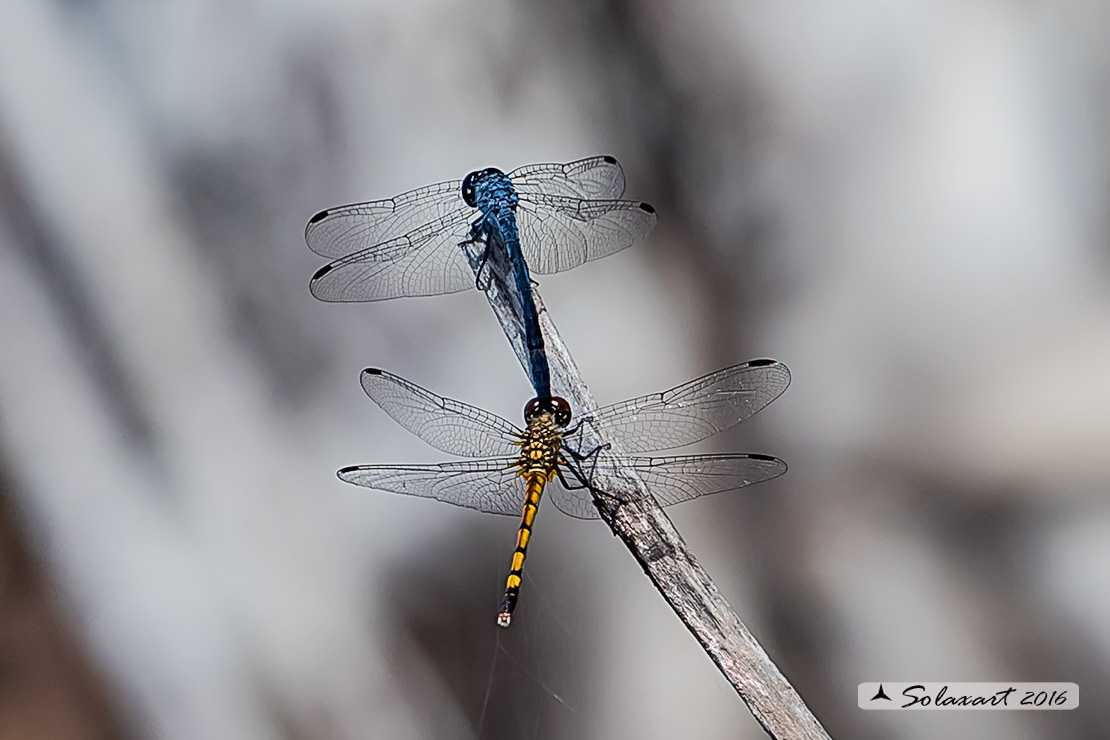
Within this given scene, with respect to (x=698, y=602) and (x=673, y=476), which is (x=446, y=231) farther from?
(x=698, y=602)

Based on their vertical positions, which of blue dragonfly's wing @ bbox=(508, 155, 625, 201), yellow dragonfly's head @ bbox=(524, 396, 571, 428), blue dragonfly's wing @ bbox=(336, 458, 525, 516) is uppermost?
blue dragonfly's wing @ bbox=(508, 155, 625, 201)

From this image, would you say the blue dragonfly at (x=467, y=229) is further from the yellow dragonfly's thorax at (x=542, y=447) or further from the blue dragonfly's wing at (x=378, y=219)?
the yellow dragonfly's thorax at (x=542, y=447)

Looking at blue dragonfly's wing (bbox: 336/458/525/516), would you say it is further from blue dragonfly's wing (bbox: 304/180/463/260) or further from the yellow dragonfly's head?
blue dragonfly's wing (bbox: 304/180/463/260)

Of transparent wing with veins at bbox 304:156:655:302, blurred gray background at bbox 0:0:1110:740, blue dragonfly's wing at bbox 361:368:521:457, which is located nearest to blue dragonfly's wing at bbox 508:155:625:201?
transparent wing with veins at bbox 304:156:655:302

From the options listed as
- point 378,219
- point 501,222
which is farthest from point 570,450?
point 378,219

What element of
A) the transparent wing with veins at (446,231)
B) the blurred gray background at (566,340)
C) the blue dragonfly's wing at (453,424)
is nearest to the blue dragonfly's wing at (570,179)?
the transparent wing with veins at (446,231)

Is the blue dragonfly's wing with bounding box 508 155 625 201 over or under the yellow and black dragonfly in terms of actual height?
over

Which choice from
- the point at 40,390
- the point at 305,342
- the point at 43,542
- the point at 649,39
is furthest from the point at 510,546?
the point at 649,39

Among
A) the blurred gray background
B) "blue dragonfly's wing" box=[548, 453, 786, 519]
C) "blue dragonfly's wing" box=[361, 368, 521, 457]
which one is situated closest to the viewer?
"blue dragonfly's wing" box=[548, 453, 786, 519]

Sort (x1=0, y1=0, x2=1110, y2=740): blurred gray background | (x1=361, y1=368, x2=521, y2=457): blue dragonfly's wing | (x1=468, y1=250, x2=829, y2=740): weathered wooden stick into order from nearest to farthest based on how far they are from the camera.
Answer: (x1=468, y1=250, x2=829, y2=740): weathered wooden stick → (x1=361, y1=368, x2=521, y2=457): blue dragonfly's wing → (x1=0, y1=0, x2=1110, y2=740): blurred gray background
